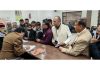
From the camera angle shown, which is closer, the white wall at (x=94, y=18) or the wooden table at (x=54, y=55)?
the white wall at (x=94, y=18)

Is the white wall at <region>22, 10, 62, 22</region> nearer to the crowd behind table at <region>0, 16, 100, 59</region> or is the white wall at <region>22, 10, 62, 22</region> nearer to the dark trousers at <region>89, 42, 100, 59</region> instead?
the crowd behind table at <region>0, 16, 100, 59</region>

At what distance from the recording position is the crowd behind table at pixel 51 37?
238 centimetres

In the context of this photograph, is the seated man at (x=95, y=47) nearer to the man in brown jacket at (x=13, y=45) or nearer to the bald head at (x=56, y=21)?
the bald head at (x=56, y=21)

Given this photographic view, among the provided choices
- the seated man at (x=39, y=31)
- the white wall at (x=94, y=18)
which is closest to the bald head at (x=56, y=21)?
the seated man at (x=39, y=31)

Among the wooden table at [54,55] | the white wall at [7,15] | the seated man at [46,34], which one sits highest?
the white wall at [7,15]

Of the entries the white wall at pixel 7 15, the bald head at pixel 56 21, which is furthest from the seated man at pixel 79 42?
the white wall at pixel 7 15

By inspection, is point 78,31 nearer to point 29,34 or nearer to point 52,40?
point 52,40

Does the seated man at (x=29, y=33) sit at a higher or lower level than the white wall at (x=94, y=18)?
lower

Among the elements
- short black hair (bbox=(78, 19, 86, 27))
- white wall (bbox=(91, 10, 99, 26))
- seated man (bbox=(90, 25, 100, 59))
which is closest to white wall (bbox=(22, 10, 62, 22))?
short black hair (bbox=(78, 19, 86, 27))

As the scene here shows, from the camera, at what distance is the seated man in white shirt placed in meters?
2.41

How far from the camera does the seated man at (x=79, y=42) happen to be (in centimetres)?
238
